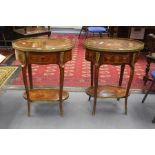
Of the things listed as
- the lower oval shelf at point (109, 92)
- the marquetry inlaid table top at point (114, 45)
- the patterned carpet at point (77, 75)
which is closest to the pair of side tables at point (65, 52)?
the marquetry inlaid table top at point (114, 45)

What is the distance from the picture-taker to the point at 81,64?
11.9 ft

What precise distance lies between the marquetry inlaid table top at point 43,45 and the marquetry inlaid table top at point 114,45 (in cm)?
20

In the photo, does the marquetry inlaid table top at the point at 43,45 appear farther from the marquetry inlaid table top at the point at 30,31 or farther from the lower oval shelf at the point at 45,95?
the marquetry inlaid table top at the point at 30,31

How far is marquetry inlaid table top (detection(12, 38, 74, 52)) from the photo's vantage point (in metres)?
1.78

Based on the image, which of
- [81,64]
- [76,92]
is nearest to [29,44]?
[76,92]

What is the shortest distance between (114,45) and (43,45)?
650 mm

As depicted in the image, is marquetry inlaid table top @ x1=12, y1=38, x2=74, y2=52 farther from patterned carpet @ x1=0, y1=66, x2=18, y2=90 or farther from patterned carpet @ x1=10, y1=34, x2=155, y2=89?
patterned carpet @ x1=10, y1=34, x2=155, y2=89

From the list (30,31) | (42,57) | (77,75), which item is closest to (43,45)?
(42,57)

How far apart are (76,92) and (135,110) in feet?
2.47

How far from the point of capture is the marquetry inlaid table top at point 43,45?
178 centimetres

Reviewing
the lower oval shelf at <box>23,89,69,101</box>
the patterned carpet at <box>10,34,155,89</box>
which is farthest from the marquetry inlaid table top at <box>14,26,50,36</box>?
the lower oval shelf at <box>23,89,69,101</box>

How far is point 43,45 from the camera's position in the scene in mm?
1945
